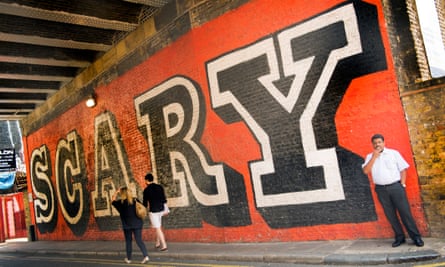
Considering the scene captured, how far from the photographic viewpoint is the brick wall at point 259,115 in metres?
6.95

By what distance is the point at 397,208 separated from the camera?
6.26m

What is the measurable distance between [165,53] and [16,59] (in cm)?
506

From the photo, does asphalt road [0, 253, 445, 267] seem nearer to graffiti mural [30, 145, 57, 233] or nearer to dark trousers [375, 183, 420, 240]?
dark trousers [375, 183, 420, 240]

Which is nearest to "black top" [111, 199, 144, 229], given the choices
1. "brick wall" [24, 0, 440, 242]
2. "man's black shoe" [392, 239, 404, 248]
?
"brick wall" [24, 0, 440, 242]

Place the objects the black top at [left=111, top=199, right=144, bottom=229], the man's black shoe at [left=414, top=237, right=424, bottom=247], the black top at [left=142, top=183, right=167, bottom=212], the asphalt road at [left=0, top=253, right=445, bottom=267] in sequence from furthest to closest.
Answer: the black top at [left=142, top=183, right=167, bottom=212] → the black top at [left=111, top=199, right=144, bottom=229] → the man's black shoe at [left=414, top=237, right=424, bottom=247] → the asphalt road at [left=0, top=253, right=445, bottom=267]

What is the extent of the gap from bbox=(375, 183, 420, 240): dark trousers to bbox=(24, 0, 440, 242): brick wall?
0.42 m

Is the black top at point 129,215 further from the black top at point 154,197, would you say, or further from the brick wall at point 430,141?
the brick wall at point 430,141

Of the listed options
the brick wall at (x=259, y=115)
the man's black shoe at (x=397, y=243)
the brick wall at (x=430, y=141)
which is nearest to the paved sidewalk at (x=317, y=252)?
the man's black shoe at (x=397, y=243)

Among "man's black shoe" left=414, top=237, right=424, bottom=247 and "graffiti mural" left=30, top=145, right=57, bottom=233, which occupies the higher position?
"graffiti mural" left=30, top=145, right=57, bottom=233

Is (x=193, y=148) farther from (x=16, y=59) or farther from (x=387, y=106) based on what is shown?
(x=16, y=59)

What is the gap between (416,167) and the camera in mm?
6539

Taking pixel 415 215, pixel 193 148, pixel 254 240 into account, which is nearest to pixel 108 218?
pixel 193 148

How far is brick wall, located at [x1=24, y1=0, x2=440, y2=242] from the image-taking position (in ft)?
22.8

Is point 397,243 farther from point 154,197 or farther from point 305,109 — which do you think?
point 154,197
